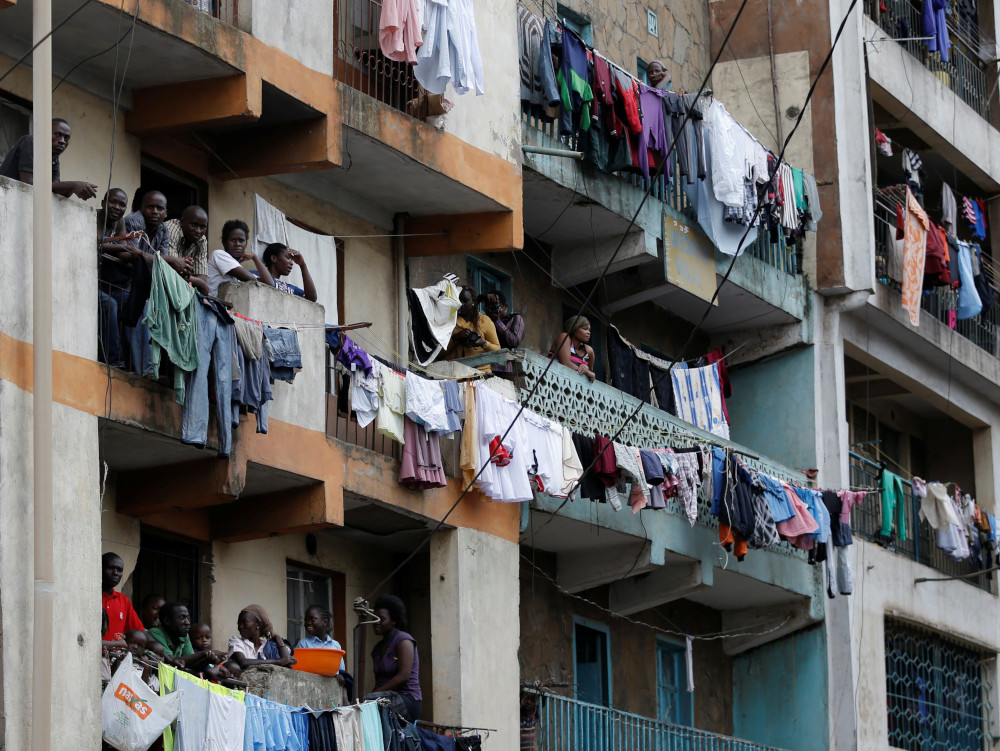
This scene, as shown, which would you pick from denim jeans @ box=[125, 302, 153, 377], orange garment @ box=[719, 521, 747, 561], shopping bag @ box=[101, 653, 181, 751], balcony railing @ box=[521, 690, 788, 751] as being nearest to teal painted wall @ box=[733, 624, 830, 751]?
balcony railing @ box=[521, 690, 788, 751]

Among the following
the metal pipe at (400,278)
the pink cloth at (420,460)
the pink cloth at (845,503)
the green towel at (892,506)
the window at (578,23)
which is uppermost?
the window at (578,23)

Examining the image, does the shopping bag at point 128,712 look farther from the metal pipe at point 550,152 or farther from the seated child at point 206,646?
the metal pipe at point 550,152

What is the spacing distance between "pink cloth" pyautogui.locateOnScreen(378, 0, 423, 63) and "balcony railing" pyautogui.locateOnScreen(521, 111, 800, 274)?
2998 millimetres

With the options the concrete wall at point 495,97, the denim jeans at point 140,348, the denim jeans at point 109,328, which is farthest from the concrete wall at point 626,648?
the denim jeans at point 109,328

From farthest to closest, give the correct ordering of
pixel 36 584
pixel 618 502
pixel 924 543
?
pixel 924 543 < pixel 618 502 < pixel 36 584

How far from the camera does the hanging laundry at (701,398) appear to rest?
23609 millimetres

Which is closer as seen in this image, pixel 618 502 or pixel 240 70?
pixel 240 70

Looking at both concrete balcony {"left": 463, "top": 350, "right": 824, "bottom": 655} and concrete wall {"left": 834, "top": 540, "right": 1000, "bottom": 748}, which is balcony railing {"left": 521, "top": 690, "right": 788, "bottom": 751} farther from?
concrete wall {"left": 834, "top": 540, "right": 1000, "bottom": 748}

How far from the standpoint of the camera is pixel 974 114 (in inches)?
1212

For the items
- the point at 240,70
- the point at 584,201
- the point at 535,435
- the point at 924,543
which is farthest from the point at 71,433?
the point at 924,543

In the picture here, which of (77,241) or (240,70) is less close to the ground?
(240,70)

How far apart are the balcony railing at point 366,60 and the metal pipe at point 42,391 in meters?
4.92

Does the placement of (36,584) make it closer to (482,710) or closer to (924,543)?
(482,710)

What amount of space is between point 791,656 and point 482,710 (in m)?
7.57
